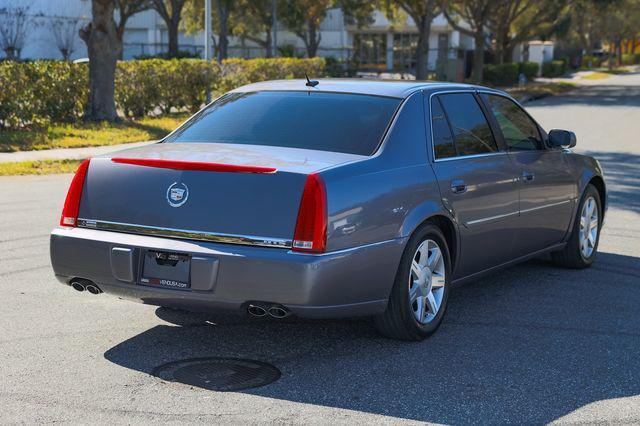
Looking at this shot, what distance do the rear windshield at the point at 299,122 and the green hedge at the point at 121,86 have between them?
1381cm

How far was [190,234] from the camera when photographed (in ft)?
17.4

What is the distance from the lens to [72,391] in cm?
496

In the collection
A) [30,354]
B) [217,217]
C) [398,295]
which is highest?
[217,217]

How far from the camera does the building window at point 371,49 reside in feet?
261

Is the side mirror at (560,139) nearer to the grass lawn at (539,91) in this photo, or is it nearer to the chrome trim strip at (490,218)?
the chrome trim strip at (490,218)

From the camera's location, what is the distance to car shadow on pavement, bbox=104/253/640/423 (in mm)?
4941

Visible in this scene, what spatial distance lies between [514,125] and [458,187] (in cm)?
145

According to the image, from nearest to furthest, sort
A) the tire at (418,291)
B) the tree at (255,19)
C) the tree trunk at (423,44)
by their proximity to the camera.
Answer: the tire at (418,291)
the tree trunk at (423,44)
the tree at (255,19)

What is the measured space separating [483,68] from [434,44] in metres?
32.7

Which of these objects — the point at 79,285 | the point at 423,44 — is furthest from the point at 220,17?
the point at 79,285

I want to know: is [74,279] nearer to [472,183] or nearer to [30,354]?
[30,354]

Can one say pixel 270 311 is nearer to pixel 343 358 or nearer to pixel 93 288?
pixel 343 358

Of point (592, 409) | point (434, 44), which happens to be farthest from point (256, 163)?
point (434, 44)

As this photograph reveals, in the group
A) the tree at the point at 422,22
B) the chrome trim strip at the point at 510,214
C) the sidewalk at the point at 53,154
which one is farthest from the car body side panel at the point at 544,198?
the tree at the point at 422,22
